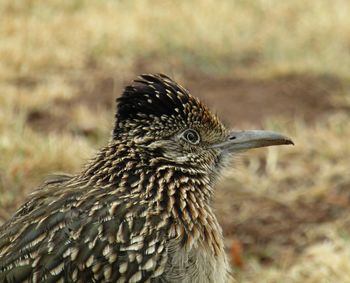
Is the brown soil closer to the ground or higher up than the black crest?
higher up

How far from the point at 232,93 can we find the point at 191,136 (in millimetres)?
5390

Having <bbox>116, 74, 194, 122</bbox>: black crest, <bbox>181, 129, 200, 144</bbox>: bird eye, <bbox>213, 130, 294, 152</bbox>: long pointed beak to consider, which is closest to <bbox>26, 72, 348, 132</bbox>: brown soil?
<bbox>213, 130, 294, 152</bbox>: long pointed beak

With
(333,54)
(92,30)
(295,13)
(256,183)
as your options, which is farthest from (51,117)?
(295,13)

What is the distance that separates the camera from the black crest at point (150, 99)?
15.0 ft

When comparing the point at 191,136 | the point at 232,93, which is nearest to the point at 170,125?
the point at 191,136

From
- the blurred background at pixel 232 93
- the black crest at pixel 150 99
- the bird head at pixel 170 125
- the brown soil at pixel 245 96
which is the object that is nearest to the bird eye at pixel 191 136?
the bird head at pixel 170 125

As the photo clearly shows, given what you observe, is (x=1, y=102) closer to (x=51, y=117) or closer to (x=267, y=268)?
(x=51, y=117)

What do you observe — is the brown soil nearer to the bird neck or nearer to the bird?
the bird

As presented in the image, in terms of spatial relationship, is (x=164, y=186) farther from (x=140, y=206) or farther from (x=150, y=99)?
(x=150, y=99)

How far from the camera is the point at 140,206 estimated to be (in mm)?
4297

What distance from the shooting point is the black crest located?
181 inches

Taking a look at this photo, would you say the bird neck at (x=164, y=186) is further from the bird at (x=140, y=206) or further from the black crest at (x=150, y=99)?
the black crest at (x=150, y=99)

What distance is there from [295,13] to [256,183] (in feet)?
20.6

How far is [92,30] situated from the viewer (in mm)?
11852
